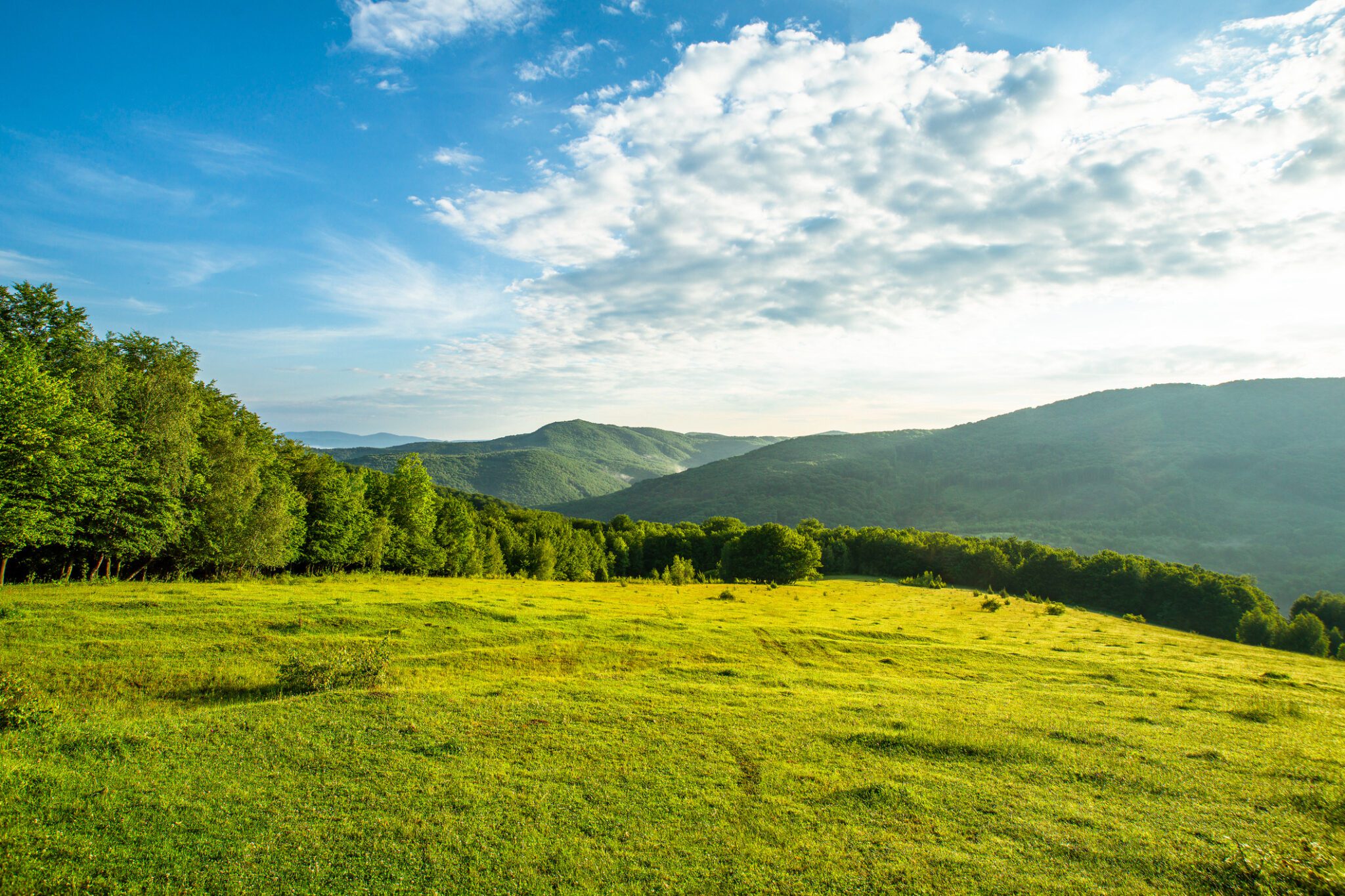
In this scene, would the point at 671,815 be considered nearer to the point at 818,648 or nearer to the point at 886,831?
the point at 886,831

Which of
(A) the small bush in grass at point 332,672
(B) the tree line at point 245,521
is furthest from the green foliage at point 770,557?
(A) the small bush in grass at point 332,672

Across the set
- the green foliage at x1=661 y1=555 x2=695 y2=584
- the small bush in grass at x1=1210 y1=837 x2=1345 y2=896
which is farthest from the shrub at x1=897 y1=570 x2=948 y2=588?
the small bush in grass at x1=1210 y1=837 x2=1345 y2=896

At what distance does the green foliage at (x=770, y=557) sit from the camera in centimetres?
8369

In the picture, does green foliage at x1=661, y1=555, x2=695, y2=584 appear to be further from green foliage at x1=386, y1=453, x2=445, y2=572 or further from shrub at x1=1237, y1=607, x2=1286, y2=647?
shrub at x1=1237, y1=607, x2=1286, y2=647

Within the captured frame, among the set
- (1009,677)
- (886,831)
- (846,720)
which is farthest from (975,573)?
(886,831)

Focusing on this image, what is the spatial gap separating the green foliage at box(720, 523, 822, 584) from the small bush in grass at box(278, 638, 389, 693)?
227 ft

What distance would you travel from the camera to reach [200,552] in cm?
4300

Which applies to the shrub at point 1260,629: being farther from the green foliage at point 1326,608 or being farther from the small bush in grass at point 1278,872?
the small bush in grass at point 1278,872

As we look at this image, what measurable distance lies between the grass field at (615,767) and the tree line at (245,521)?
8778 millimetres

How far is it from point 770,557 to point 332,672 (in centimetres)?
7127

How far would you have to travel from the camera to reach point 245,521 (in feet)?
146

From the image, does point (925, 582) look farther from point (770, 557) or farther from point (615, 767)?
point (615, 767)

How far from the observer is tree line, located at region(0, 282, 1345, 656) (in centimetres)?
3212

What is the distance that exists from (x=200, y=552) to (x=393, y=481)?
26.7 metres
